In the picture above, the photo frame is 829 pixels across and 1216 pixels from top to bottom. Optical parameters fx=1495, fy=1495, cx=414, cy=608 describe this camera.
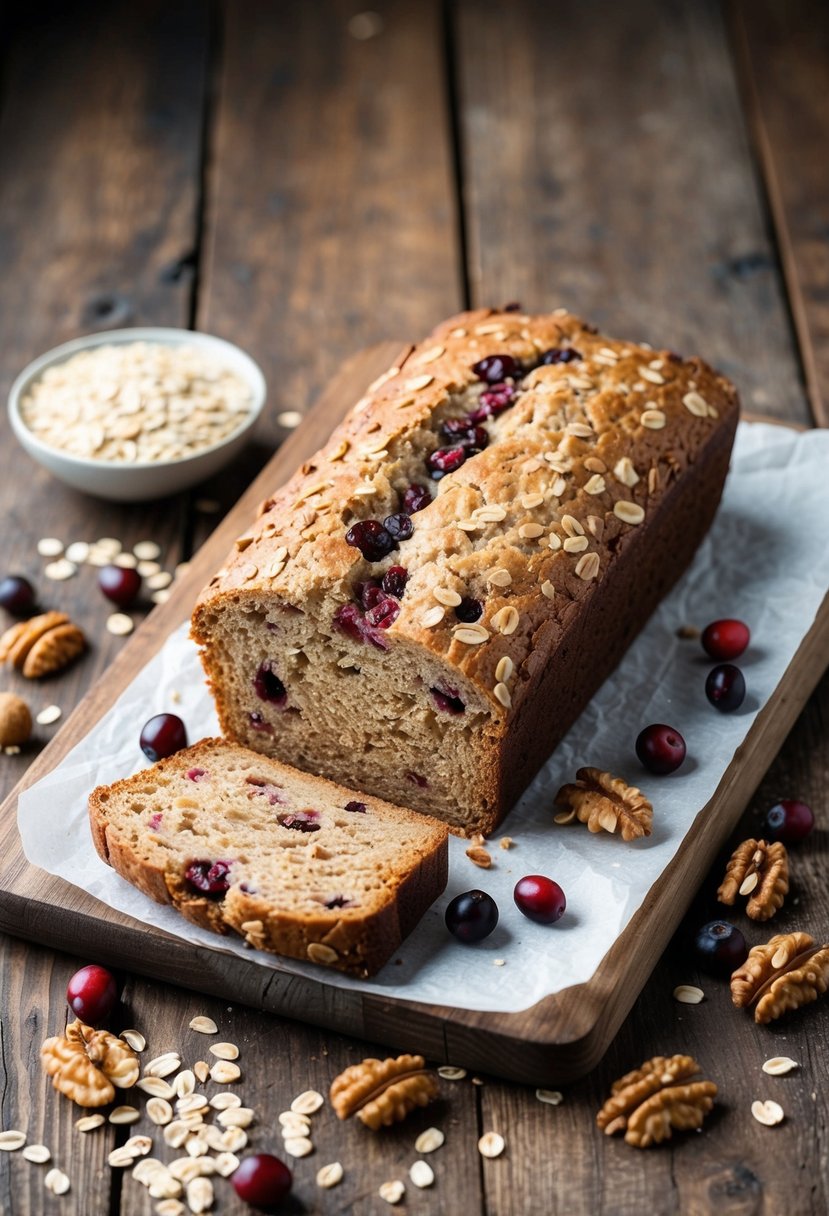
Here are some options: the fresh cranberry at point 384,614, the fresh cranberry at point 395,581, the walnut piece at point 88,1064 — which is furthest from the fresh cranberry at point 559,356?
the walnut piece at point 88,1064

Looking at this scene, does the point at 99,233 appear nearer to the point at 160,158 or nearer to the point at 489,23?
the point at 160,158

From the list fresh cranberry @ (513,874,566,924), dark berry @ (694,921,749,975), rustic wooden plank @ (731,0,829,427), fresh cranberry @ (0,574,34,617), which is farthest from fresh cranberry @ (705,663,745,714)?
fresh cranberry @ (0,574,34,617)

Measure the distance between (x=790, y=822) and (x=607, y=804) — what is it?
450mm

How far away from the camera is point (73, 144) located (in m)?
5.97

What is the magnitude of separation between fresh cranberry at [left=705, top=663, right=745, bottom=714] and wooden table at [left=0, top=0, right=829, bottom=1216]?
0.73ft

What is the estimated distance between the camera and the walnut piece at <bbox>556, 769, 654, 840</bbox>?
3279mm

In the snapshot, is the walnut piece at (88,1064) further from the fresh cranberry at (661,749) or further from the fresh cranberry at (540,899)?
the fresh cranberry at (661,749)

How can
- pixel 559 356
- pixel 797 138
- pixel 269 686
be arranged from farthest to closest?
pixel 797 138 → pixel 559 356 → pixel 269 686

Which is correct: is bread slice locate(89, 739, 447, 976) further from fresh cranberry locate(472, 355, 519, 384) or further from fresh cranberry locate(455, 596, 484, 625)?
fresh cranberry locate(472, 355, 519, 384)

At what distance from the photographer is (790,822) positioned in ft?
11.3

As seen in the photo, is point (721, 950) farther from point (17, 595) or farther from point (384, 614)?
point (17, 595)

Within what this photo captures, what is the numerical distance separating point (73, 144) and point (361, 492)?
3.20 metres

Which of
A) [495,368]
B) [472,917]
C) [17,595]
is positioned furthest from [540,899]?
[17,595]

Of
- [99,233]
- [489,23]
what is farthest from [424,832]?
[489,23]
